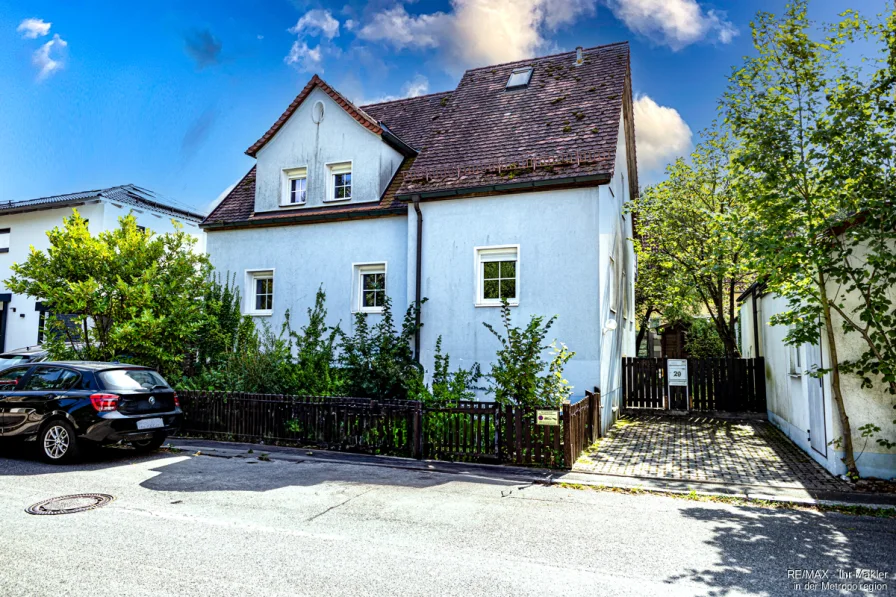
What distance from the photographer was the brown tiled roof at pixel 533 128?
12688 millimetres

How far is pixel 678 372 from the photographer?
16031 millimetres

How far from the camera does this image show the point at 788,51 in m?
8.74

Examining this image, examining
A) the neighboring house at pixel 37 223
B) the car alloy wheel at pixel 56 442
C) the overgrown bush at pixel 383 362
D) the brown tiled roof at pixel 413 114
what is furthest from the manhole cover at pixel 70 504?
the neighboring house at pixel 37 223

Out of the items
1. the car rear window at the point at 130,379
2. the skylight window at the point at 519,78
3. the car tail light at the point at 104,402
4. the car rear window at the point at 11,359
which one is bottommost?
the car tail light at the point at 104,402

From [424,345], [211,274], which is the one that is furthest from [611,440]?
[211,274]

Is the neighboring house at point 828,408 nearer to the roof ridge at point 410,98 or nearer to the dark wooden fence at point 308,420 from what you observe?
the dark wooden fence at point 308,420

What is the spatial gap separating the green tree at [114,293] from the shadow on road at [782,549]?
1095 cm

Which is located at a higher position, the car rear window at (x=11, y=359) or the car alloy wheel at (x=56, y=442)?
the car rear window at (x=11, y=359)

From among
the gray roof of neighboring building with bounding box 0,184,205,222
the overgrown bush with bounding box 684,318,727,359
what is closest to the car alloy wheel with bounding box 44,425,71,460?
the gray roof of neighboring building with bounding box 0,184,205,222

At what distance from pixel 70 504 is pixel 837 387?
996 centimetres

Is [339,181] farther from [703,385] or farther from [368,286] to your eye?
[703,385]

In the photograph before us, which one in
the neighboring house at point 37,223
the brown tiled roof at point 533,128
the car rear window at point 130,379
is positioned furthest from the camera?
the neighboring house at point 37,223

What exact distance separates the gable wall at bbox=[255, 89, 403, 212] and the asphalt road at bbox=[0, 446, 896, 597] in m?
A: 9.14

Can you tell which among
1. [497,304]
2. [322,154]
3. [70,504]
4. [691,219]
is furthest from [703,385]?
[70,504]
